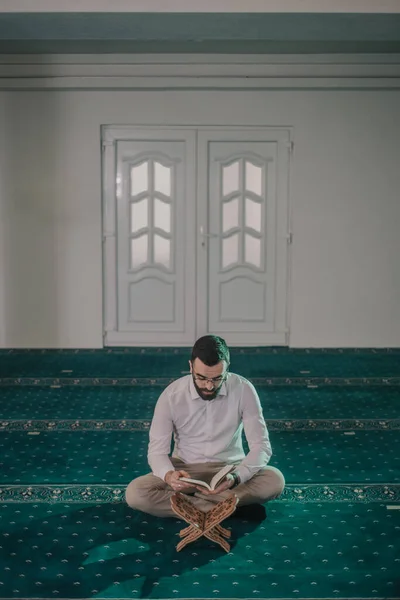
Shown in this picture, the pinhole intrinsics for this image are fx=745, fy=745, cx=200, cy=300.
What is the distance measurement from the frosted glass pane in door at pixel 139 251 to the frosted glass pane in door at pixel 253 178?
1.07 m

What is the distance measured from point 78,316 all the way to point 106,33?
3044 millimetres

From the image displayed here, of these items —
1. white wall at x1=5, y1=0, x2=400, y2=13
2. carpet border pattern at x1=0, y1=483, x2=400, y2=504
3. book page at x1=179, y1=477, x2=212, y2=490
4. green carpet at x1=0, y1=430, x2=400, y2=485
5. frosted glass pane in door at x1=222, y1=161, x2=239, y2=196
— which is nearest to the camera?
book page at x1=179, y1=477, x2=212, y2=490

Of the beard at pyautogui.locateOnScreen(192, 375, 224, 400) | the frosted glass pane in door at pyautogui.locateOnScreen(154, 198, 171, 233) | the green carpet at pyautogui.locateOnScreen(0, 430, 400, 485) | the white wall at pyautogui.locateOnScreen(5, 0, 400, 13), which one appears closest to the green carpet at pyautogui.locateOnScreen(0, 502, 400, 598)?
the green carpet at pyautogui.locateOnScreen(0, 430, 400, 485)

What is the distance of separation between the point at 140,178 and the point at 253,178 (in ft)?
3.41

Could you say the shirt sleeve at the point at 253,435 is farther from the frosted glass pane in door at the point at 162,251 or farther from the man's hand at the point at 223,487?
the frosted glass pane in door at the point at 162,251

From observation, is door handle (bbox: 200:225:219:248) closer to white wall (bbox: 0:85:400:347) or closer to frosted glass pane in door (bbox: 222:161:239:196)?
frosted glass pane in door (bbox: 222:161:239:196)

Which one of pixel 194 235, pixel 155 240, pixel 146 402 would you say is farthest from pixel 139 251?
pixel 146 402

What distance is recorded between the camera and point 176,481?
2850 millimetres

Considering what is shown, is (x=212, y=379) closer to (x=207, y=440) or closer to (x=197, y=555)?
(x=207, y=440)

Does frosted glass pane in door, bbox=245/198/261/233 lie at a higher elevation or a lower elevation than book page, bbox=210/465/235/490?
higher

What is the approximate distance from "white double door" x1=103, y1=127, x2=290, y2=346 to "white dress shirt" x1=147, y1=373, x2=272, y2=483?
3.83 meters

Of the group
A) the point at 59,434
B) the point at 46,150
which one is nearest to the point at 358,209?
the point at 46,150

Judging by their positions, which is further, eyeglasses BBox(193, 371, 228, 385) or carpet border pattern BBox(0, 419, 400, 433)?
carpet border pattern BBox(0, 419, 400, 433)

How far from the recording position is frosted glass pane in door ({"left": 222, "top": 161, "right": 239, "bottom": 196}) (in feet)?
22.5
